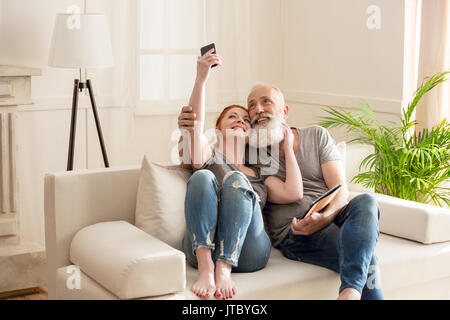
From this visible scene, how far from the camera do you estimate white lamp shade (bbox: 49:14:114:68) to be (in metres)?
3.51

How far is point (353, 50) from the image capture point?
4.22 metres

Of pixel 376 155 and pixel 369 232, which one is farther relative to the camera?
pixel 376 155

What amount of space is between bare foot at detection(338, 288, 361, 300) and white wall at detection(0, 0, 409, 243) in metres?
1.93

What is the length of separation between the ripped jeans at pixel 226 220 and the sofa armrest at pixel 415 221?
0.81 meters

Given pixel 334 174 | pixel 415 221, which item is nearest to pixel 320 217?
pixel 334 174

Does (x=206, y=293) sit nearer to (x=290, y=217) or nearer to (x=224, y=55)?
(x=290, y=217)

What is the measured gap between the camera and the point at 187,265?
2.42m

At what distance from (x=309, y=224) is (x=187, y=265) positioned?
491 millimetres

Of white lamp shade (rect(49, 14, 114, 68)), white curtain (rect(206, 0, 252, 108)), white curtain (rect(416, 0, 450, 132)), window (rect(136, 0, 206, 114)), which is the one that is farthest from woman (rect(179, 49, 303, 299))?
white curtain (rect(206, 0, 252, 108))

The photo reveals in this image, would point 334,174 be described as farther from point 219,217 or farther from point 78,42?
point 78,42

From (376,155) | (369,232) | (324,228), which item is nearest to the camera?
(369,232)

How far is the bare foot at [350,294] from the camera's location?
7.18ft
